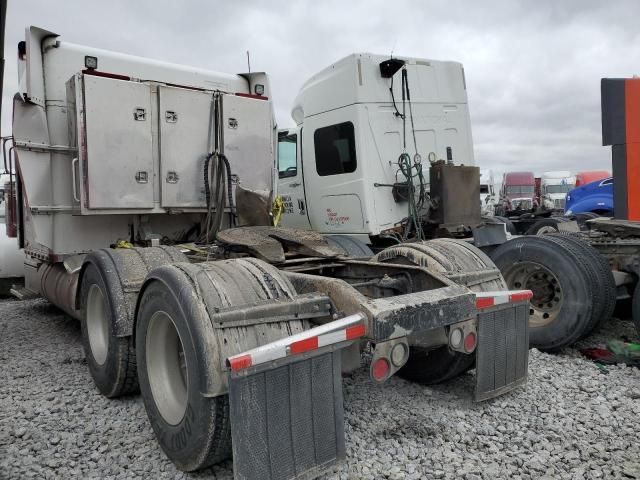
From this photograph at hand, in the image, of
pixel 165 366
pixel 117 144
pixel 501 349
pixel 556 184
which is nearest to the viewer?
pixel 165 366

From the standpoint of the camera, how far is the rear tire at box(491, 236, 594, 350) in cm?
470

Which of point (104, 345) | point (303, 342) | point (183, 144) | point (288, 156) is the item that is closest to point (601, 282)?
point (303, 342)

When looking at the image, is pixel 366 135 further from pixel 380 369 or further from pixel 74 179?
pixel 380 369

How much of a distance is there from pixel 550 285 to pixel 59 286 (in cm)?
507

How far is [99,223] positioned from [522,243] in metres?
4.34

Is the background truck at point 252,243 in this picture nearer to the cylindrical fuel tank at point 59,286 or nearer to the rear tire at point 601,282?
the cylindrical fuel tank at point 59,286

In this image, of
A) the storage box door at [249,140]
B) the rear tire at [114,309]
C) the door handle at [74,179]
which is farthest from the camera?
the storage box door at [249,140]

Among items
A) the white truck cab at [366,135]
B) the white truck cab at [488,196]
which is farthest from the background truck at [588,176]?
the white truck cab at [366,135]

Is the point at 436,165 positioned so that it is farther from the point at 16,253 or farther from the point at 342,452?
the point at 16,253

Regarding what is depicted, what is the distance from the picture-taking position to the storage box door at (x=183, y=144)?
5188 mm

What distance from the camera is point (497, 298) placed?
3346mm

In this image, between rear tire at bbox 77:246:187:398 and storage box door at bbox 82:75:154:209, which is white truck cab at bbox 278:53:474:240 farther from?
rear tire at bbox 77:246:187:398

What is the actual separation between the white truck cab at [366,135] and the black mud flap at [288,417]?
16.2 feet

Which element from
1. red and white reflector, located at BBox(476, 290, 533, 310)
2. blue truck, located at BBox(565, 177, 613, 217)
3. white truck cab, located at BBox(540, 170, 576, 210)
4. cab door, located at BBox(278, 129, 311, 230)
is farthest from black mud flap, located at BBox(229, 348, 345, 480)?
white truck cab, located at BBox(540, 170, 576, 210)
